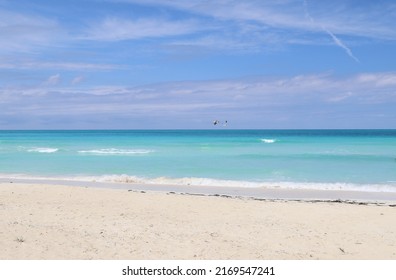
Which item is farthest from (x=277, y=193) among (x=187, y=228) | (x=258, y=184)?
(x=187, y=228)

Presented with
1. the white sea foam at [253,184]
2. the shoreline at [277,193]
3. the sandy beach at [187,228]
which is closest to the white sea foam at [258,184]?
the white sea foam at [253,184]

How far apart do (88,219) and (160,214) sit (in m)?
1.81

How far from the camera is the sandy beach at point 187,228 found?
716cm

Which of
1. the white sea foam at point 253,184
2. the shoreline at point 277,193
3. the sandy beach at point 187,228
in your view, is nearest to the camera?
the sandy beach at point 187,228

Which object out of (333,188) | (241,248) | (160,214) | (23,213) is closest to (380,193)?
(333,188)

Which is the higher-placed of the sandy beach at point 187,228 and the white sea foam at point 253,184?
the white sea foam at point 253,184

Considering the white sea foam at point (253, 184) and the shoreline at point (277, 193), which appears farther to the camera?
the white sea foam at point (253, 184)

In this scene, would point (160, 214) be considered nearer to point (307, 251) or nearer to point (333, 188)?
point (307, 251)

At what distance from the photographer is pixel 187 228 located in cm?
895

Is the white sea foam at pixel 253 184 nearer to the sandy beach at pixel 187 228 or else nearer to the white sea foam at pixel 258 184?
the white sea foam at pixel 258 184

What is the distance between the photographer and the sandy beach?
7.16m

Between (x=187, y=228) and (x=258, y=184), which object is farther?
(x=258, y=184)

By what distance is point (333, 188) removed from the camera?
17.7 m

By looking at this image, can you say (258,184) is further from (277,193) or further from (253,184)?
(277,193)
